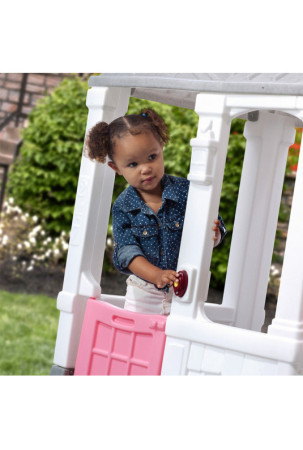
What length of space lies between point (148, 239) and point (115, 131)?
45cm

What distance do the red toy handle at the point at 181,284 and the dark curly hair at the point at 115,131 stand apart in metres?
0.63

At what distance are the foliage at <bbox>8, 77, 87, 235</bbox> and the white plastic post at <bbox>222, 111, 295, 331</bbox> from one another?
343cm

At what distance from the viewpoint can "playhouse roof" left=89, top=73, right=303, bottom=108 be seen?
2.47 meters

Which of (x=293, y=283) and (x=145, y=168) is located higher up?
(x=145, y=168)

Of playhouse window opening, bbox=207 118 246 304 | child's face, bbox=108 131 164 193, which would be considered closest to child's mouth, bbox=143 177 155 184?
child's face, bbox=108 131 164 193

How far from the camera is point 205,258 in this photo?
8.56ft

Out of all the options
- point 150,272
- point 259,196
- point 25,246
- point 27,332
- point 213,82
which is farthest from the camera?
point 25,246

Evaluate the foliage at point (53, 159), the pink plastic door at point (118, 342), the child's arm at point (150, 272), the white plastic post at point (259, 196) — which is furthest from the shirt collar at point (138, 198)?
the foliage at point (53, 159)

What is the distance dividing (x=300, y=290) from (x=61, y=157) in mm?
4608

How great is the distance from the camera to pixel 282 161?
11.3 ft

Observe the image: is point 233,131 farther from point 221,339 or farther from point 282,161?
point 221,339

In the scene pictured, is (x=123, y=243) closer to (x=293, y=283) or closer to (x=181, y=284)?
(x=181, y=284)

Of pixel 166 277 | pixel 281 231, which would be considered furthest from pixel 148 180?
pixel 281 231

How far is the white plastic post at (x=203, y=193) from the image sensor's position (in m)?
2.59
